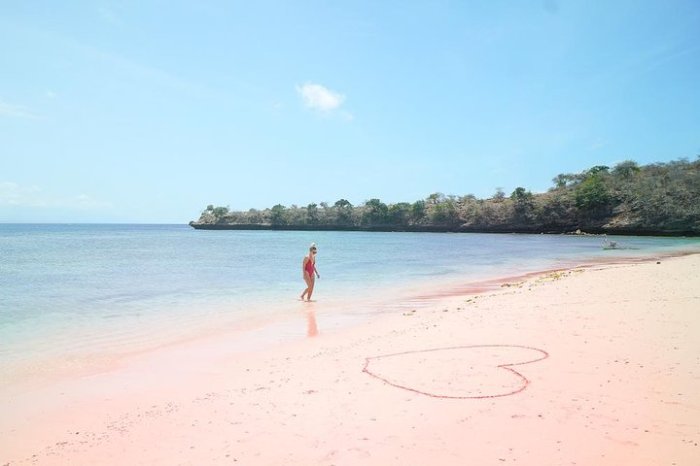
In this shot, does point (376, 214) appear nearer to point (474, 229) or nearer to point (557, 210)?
point (474, 229)

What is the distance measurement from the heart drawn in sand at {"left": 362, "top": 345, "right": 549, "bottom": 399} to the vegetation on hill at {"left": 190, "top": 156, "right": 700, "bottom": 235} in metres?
77.9

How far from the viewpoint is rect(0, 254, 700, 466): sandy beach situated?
3.96 meters

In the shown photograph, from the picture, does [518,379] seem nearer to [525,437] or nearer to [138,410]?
[525,437]

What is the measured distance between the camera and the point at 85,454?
4316mm

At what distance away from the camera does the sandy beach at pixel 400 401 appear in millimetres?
3963

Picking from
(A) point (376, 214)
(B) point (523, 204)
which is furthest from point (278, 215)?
(B) point (523, 204)

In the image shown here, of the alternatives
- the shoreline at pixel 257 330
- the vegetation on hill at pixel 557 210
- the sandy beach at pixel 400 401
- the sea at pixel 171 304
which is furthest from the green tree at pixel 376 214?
the sandy beach at pixel 400 401

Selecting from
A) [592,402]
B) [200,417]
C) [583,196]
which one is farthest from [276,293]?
[583,196]

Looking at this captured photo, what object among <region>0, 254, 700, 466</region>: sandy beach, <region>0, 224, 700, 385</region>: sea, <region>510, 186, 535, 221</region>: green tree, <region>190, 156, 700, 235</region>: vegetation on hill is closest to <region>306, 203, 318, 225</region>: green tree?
<region>190, 156, 700, 235</region>: vegetation on hill

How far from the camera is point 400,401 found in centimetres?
502

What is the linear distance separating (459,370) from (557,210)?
9783 centimetres

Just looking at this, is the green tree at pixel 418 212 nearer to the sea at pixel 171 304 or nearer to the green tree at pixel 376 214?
the green tree at pixel 376 214

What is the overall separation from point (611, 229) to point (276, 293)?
265ft

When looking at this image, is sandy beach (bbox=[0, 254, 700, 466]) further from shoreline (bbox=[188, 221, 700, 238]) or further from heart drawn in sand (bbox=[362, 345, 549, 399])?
shoreline (bbox=[188, 221, 700, 238])
